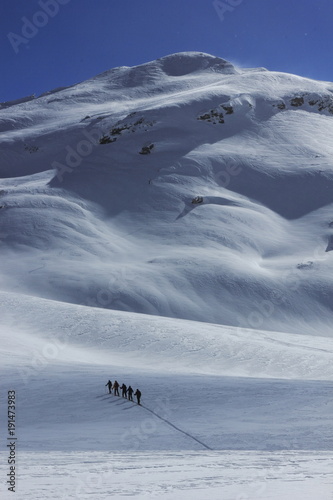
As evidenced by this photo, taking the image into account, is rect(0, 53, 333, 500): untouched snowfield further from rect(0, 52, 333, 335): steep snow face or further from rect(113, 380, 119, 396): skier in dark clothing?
rect(113, 380, 119, 396): skier in dark clothing

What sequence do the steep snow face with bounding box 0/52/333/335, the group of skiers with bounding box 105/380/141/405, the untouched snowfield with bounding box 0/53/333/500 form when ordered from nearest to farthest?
the untouched snowfield with bounding box 0/53/333/500 < the group of skiers with bounding box 105/380/141/405 < the steep snow face with bounding box 0/52/333/335

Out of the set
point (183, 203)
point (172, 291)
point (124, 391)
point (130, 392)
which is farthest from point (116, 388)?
point (183, 203)

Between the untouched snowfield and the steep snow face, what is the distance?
13.4 inches

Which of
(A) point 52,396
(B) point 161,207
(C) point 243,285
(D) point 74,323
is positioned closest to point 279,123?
(B) point 161,207

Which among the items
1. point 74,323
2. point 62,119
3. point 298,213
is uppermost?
point 62,119

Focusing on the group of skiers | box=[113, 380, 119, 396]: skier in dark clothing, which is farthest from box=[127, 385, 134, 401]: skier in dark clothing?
box=[113, 380, 119, 396]: skier in dark clothing

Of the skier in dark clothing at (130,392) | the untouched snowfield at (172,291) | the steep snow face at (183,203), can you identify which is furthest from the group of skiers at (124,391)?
the steep snow face at (183,203)

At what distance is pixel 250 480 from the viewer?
10641mm

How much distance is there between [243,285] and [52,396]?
34.4 meters

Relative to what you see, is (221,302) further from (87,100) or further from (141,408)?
(87,100)

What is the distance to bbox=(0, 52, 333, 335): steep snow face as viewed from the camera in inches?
2047

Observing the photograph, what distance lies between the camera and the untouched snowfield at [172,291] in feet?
44.3

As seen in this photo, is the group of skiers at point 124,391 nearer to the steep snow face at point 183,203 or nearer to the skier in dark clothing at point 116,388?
the skier in dark clothing at point 116,388

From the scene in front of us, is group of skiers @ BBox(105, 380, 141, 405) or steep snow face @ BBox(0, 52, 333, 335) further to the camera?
steep snow face @ BBox(0, 52, 333, 335)
